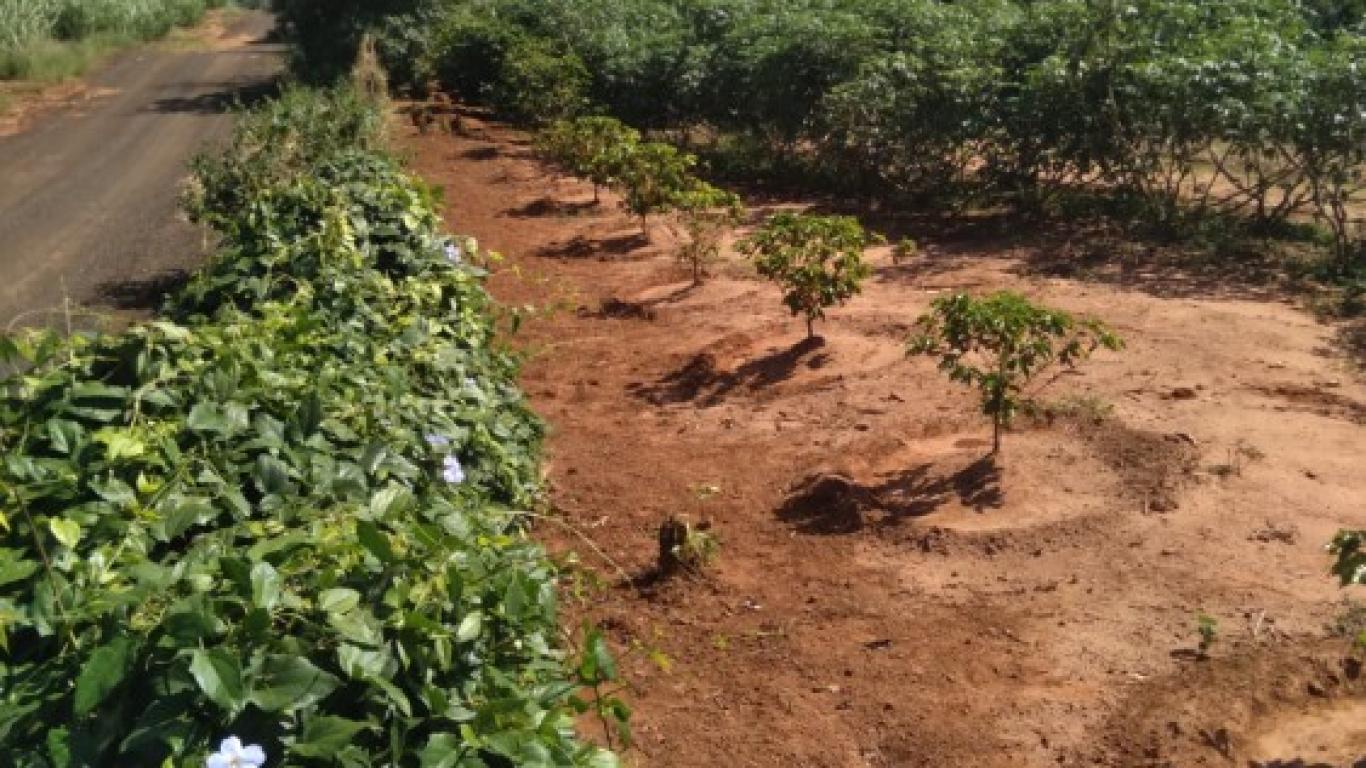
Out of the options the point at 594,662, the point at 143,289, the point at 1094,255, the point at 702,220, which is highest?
the point at 594,662

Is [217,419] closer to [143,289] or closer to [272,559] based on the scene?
[272,559]

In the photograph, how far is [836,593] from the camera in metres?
5.00

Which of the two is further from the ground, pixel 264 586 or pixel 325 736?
pixel 264 586

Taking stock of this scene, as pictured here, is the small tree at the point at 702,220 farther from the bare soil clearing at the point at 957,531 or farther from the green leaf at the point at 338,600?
the green leaf at the point at 338,600

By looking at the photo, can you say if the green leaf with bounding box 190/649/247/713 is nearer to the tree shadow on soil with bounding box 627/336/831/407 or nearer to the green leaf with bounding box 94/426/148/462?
the green leaf with bounding box 94/426/148/462

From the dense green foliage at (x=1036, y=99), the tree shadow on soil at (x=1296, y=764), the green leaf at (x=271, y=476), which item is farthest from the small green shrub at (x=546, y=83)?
the green leaf at (x=271, y=476)

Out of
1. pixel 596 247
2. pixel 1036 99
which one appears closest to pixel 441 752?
pixel 596 247

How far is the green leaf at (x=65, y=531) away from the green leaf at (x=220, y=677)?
1.64 feet

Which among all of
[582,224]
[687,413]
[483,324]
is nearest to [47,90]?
[582,224]

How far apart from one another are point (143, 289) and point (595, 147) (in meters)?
4.22

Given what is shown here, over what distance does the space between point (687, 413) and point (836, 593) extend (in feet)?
7.36

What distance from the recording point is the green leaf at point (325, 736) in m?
2.03

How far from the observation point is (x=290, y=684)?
6.72 feet

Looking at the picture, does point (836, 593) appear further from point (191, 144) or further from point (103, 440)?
point (191, 144)
